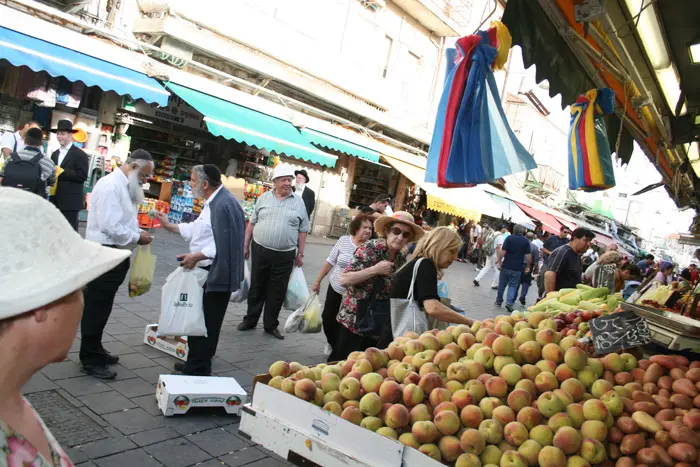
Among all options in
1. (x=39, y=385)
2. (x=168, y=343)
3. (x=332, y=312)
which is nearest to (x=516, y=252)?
(x=332, y=312)

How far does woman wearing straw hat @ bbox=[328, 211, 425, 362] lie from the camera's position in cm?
422

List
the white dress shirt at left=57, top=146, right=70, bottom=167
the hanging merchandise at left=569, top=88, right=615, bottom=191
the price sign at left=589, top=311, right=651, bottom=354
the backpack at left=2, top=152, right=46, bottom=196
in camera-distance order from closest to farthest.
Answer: the price sign at left=589, top=311, right=651, bottom=354 < the hanging merchandise at left=569, top=88, right=615, bottom=191 < the backpack at left=2, top=152, right=46, bottom=196 < the white dress shirt at left=57, top=146, right=70, bottom=167

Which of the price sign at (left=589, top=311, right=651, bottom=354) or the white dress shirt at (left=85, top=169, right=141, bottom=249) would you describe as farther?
the white dress shirt at (left=85, top=169, right=141, bottom=249)

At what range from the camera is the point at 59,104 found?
10352mm

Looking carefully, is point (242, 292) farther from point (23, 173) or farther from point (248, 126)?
point (248, 126)

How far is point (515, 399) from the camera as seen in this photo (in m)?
2.43

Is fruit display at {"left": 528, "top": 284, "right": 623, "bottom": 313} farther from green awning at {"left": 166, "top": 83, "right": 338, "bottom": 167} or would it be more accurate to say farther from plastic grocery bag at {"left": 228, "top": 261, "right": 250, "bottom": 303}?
green awning at {"left": 166, "top": 83, "right": 338, "bottom": 167}

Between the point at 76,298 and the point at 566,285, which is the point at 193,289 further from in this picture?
the point at 566,285

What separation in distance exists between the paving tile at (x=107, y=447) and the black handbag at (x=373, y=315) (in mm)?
1821

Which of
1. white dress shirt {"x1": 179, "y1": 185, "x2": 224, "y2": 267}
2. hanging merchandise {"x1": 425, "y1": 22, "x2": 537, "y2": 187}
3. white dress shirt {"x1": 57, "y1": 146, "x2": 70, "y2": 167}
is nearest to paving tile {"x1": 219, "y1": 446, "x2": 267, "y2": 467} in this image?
white dress shirt {"x1": 179, "y1": 185, "x2": 224, "y2": 267}

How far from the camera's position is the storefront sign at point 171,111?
11766 mm

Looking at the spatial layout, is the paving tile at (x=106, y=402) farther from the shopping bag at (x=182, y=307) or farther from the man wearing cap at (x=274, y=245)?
the man wearing cap at (x=274, y=245)

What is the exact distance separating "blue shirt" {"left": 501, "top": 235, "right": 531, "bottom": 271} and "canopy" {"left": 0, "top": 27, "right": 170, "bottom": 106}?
786 cm

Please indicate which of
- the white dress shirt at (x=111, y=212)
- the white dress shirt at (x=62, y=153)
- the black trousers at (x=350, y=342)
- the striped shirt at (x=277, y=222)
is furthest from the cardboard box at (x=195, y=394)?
the white dress shirt at (x=62, y=153)
